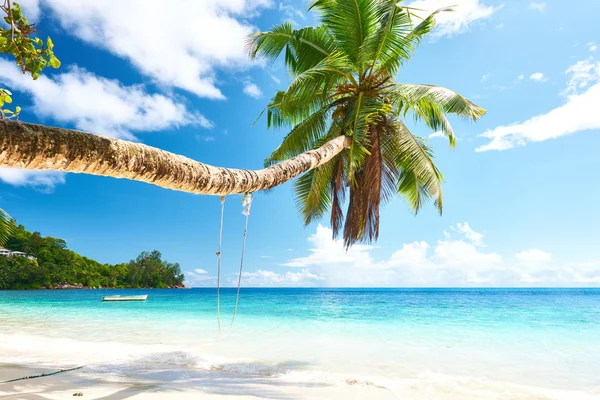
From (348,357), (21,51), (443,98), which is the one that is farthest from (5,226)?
(348,357)

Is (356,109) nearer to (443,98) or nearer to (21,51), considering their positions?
(443,98)

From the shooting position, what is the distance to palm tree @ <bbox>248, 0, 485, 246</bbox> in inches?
253

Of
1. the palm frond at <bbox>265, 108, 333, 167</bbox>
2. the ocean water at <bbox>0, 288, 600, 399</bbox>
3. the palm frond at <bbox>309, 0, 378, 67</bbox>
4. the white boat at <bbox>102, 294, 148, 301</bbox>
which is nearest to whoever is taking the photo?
the ocean water at <bbox>0, 288, 600, 399</bbox>

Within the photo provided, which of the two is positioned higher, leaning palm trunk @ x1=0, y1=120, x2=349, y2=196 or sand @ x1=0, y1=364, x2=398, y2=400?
leaning palm trunk @ x1=0, y1=120, x2=349, y2=196

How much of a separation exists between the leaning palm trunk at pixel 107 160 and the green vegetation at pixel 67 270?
33014 mm

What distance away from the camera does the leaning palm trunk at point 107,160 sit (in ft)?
5.27

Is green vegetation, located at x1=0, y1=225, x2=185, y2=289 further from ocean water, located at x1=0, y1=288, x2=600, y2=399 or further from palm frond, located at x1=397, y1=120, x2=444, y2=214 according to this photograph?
palm frond, located at x1=397, y1=120, x2=444, y2=214

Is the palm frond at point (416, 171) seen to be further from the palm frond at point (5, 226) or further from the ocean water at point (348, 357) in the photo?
the palm frond at point (5, 226)

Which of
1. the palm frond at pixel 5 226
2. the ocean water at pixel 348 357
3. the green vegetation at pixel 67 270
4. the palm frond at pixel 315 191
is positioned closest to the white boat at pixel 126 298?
the green vegetation at pixel 67 270

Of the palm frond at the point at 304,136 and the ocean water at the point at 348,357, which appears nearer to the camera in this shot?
the ocean water at the point at 348,357

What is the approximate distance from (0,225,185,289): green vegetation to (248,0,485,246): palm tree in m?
29.9

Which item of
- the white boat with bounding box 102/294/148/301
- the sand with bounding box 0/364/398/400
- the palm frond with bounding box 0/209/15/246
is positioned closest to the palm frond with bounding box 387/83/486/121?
the sand with bounding box 0/364/398/400

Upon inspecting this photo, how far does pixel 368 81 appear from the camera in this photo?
6.74m

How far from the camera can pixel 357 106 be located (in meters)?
6.49
